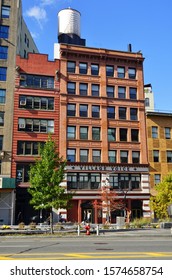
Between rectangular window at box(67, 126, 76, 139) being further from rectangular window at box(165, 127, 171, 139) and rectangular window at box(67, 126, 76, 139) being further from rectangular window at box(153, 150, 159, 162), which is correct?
rectangular window at box(165, 127, 171, 139)

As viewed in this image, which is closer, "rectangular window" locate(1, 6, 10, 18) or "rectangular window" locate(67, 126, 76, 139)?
"rectangular window" locate(67, 126, 76, 139)

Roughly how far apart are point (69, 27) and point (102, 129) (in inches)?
993

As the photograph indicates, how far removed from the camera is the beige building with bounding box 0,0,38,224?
3697 cm

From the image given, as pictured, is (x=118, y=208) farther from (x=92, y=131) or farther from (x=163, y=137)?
(x=163, y=137)

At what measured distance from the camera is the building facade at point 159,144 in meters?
45.2

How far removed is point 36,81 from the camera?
42.5 meters

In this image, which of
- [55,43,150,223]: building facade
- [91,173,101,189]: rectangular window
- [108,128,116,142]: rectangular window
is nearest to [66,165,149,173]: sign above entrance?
[55,43,150,223]: building facade

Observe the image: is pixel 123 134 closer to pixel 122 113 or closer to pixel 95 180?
pixel 122 113

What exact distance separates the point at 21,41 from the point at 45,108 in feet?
47.8

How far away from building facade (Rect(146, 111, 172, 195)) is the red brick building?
14.5 m

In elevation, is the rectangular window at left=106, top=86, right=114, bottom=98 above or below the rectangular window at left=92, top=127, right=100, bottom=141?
above

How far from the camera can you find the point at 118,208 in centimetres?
3909

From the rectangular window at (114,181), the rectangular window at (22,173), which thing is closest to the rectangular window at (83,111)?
the rectangular window at (114,181)

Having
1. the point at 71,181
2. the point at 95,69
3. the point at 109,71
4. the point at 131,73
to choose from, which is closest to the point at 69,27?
the point at 95,69
